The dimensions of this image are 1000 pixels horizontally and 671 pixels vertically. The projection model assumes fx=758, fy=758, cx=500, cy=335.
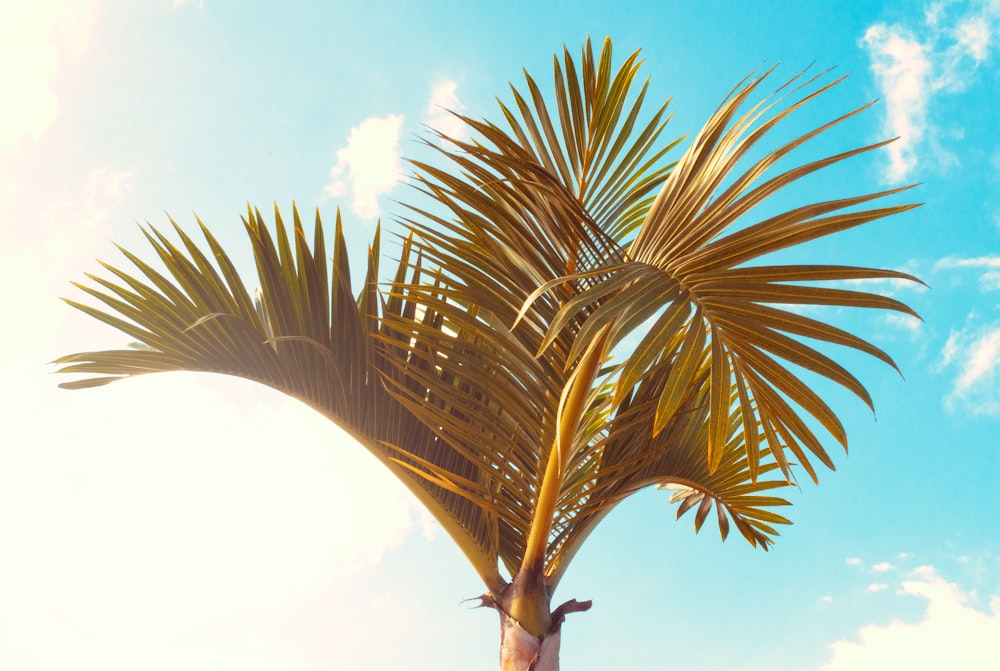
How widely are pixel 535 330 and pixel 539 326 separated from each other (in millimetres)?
13

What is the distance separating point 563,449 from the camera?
164cm

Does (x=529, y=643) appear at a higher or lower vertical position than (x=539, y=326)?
lower

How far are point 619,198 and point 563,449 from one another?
809mm

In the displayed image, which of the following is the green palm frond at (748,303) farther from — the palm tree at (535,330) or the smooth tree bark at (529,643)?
the smooth tree bark at (529,643)

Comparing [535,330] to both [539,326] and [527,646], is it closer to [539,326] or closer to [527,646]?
[539,326]

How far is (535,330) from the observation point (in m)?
1.72

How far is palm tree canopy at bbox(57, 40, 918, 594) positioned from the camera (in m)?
1.25

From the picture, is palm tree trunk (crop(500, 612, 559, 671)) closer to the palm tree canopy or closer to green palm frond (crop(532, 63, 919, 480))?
the palm tree canopy

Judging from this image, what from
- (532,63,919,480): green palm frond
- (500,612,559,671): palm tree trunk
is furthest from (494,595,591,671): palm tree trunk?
(532,63,919,480): green palm frond

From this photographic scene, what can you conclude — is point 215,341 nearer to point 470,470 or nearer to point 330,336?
point 330,336

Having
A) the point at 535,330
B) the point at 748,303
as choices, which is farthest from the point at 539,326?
the point at 748,303

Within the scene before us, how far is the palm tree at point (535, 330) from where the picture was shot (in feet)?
4.15

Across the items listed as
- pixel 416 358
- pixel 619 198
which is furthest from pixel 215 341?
pixel 619 198

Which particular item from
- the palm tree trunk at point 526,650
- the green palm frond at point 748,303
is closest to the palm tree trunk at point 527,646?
the palm tree trunk at point 526,650
